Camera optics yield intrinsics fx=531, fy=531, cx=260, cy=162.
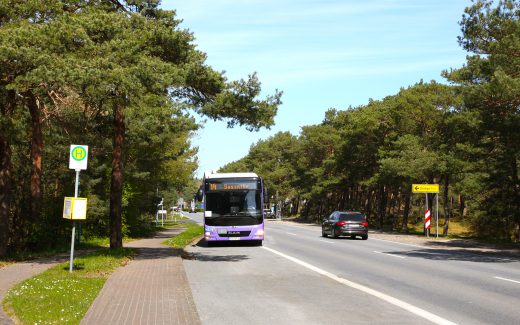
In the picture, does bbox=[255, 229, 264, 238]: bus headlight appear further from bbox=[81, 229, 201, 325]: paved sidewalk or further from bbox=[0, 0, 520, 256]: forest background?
bbox=[81, 229, 201, 325]: paved sidewalk

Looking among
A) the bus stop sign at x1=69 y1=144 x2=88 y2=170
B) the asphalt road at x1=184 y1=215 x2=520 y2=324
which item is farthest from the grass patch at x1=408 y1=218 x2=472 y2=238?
the bus stop sign at x1=69 y1=144 x2=88 y2=170

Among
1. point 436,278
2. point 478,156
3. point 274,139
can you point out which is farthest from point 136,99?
point 274,139

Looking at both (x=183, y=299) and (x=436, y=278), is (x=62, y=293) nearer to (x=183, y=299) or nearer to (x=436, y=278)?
(x=183, y=299)

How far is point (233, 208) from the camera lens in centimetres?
2312

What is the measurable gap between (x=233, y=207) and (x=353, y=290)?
41.7 feet

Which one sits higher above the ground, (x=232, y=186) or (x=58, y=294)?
(x=232, y=186)

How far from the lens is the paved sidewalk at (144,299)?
7395mm

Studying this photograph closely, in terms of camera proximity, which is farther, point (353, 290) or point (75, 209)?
point (75, 209)

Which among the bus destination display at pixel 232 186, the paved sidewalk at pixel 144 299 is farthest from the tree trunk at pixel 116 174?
the bus destination display at pixel 232 186

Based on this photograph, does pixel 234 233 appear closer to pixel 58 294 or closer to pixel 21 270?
pixel 21 270

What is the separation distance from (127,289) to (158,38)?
8195 mm

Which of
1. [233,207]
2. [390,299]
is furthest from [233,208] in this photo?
[390,299]

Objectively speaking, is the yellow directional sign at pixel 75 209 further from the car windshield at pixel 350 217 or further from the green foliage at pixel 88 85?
the car windshield at pixel 350 217

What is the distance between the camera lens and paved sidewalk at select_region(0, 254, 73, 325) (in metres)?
10.7
